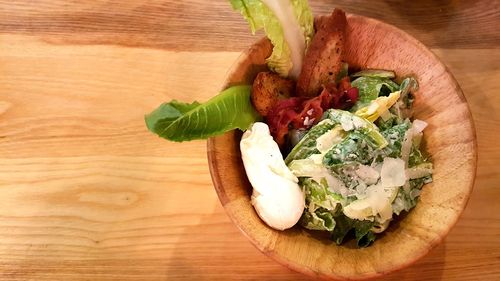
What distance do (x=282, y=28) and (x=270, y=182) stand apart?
10.5 inches

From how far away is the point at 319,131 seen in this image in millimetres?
891

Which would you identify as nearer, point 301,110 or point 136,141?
point 301,110

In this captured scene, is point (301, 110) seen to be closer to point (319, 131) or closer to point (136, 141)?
point (319, 131)

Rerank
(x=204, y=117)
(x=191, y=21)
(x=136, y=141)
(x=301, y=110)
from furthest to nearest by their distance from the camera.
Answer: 1. (x=191, y=21)
2. (x=136, y=141)
3. (x=301, y=110)
4. (x=204, y=117)

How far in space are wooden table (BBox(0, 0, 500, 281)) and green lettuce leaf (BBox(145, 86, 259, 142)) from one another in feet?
0.70

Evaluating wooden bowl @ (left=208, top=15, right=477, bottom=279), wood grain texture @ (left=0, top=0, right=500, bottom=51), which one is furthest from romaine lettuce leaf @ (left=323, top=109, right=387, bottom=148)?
wood grain texture @ (left=0, top=0, right=500, bottom=51)

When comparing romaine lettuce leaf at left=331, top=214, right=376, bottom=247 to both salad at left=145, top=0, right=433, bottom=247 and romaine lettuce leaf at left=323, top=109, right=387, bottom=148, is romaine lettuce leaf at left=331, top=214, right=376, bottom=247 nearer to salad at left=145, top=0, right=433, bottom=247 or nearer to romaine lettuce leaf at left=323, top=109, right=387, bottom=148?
salad at left=145, top=0, right=433, bottom=247

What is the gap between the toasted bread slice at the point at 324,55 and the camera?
0.92m

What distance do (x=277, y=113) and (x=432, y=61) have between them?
281 mm

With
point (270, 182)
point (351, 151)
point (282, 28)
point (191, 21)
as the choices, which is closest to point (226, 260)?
point (270, 182)

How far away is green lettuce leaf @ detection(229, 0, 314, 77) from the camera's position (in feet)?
2.86

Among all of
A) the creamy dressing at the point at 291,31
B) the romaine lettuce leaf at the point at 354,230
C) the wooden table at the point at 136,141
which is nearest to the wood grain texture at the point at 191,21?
the wooden table at the point at 136,141

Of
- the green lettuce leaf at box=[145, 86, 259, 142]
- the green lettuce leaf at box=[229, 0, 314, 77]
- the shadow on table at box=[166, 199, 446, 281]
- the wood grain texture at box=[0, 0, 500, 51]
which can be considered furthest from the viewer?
the wood grain texture at box=[0, 0, 500, 51]

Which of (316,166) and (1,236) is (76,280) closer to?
(1,236)
